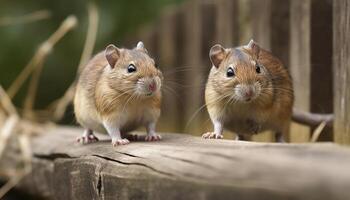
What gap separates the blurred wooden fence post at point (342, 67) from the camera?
3.93m

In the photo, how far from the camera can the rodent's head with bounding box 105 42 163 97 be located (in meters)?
3.99

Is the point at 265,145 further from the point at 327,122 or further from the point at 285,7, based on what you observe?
the point at 285,7

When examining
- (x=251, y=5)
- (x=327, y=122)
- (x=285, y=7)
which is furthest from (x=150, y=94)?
(x=251, y=5)

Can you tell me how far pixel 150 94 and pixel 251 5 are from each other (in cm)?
201

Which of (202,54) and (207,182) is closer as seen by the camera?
(207,182)

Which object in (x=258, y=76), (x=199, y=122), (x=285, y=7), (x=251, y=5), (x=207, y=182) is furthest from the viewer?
(x=199, y=122)

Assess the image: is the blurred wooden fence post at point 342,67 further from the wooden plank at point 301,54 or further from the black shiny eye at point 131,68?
the black shiny eye at point 131,68

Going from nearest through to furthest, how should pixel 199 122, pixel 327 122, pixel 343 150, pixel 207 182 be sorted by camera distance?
pixel 343 150 → pixel 207 182 → pixel 327 122 → pixel 199 122

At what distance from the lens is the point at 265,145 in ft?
8.90

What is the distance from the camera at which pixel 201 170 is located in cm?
274

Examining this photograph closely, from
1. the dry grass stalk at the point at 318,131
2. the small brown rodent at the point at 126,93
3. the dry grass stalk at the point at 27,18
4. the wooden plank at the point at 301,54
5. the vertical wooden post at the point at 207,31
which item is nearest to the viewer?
the small brown rodent at the point at 126,93

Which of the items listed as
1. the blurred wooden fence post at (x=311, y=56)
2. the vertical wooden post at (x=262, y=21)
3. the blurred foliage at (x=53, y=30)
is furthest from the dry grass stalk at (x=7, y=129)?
the blurred foliage at (x=53, y=30)

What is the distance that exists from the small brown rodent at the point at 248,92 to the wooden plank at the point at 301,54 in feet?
1.90

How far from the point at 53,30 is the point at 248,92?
6103 mm
